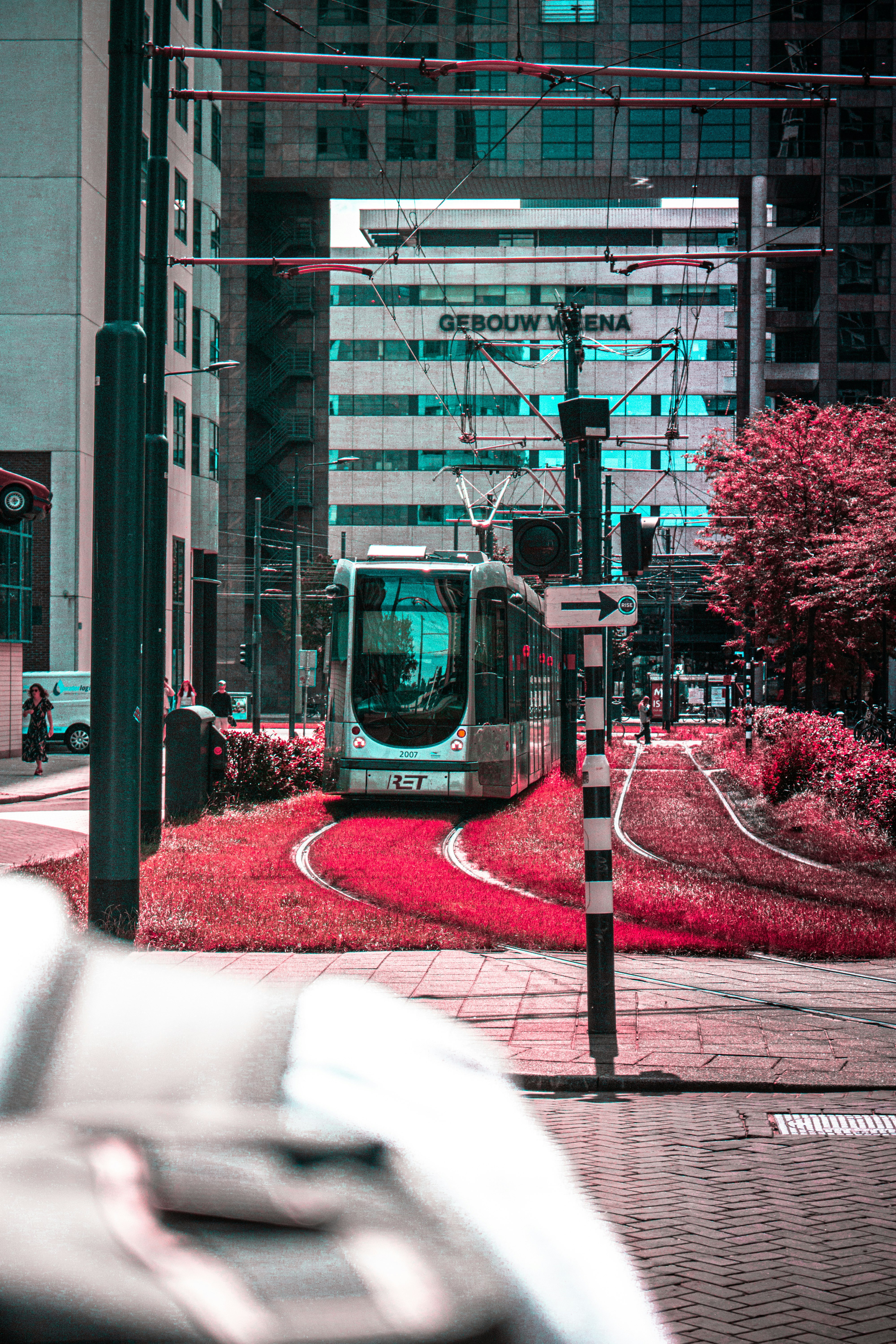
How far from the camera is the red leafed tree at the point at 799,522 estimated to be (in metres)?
22.4

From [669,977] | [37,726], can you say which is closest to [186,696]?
[37,726]

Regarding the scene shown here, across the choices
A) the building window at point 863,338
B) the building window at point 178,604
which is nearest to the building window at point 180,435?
the building window at point 178,604

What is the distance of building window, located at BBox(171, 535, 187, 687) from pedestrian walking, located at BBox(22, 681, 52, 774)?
18312mm

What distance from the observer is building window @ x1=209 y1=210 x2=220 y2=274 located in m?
52.9

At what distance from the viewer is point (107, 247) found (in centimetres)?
928

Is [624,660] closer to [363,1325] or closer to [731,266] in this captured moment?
[731,266]

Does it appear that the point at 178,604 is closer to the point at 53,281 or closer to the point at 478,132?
the point at 53,281

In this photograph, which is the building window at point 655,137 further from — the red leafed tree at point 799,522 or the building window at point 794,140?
the red leafed tree at point 799,522

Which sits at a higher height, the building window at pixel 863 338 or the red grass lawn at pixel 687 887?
the building window at pixel 863 338

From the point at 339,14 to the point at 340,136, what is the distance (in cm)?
565

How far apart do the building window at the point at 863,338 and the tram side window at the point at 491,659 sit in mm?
51887

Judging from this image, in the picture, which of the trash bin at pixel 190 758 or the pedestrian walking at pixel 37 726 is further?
the pedestrian walking at pixel 37 726

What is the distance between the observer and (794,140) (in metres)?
64.8

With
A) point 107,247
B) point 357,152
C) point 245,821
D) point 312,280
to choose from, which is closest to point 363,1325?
point 107,247
